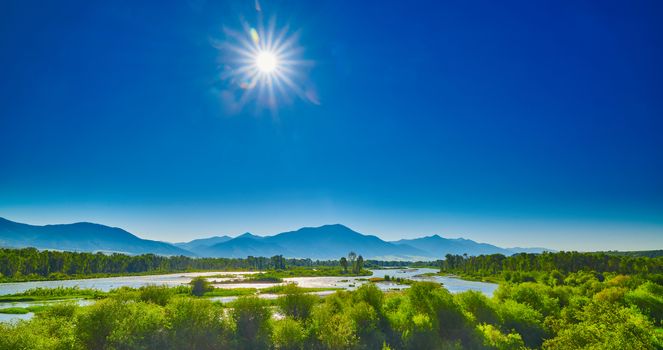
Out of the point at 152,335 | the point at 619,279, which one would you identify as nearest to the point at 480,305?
the point at 152,335

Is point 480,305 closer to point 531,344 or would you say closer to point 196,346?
point 531,344

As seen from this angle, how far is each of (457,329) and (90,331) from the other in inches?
1427

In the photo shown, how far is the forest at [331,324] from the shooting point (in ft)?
103

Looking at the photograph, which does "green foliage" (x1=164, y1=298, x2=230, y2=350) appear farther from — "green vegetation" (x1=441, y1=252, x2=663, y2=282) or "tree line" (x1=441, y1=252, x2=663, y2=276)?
"tree line" (x1=441, y1=252, x2=663, y2=276)

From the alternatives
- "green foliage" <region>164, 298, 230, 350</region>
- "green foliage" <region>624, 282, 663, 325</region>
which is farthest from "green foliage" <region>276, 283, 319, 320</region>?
"green foliage" <region>624, 282, 663, 325</region>

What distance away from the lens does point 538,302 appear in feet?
184

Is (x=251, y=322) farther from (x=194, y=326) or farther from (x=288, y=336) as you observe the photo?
(x=194, y=326)

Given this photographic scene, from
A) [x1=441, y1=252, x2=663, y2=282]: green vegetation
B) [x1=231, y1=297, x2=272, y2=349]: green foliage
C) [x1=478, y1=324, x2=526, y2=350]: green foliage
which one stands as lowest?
[x1=478, y1=324, x2=526, y2=350]: green foliage

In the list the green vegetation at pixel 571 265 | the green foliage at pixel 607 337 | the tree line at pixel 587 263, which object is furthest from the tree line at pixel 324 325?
the tree line at pixel 587 263

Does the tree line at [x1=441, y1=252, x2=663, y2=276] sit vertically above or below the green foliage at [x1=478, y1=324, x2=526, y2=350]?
above

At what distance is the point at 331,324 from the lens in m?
38.3

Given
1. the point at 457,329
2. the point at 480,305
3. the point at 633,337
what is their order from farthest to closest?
the point at 480,305 → the point at 457,329 → the point at 633,337

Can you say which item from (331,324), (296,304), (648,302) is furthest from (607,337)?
(648,302)

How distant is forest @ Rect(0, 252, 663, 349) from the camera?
1236 inches
